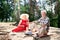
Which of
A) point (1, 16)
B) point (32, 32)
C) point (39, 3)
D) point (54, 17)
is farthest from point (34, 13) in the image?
point (32, 32)

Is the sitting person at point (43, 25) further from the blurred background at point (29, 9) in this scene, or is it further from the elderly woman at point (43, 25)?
the blurred background at point (29, 9)

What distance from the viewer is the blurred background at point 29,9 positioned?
39.2 feet

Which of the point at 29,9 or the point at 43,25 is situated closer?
the point at 43,25

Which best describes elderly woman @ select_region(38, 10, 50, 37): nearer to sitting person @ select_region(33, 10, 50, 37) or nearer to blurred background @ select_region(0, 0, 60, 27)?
sitting person @ select_region(33, 10, 50, 37)

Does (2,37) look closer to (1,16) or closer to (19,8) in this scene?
(19,8)

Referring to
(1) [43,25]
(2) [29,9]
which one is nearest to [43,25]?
(1) [43,25]

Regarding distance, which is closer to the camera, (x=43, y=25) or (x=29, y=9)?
(x=43, y=25)

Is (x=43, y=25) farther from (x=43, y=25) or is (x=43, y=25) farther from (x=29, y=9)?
(x=29, y=9)

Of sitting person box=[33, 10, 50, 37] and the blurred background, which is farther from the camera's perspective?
the blurred background

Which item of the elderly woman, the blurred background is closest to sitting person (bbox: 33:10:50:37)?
the elderly woman

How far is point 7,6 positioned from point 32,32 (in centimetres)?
639

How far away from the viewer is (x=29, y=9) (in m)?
12.7

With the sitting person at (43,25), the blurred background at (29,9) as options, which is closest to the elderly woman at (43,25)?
the sitting person at (43,25)

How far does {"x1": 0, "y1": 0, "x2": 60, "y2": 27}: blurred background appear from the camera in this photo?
11.9m
